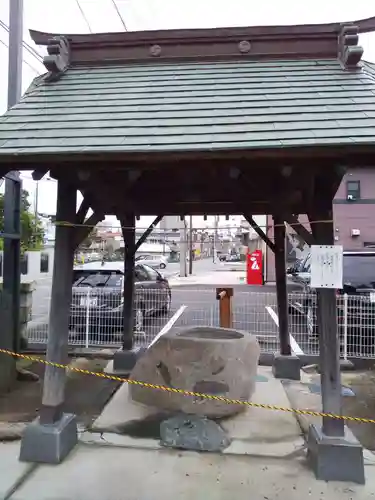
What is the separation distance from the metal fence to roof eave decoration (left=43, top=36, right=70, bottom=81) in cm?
403

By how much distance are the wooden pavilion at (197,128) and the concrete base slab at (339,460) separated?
15 mm

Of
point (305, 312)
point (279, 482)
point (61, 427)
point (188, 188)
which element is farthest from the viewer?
point (305, 312)

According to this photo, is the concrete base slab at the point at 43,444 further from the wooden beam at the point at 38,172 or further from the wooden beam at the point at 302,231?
the wooden beam at the point at 302,231

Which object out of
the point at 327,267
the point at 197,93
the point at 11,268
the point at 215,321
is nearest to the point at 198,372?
the point at 327,267

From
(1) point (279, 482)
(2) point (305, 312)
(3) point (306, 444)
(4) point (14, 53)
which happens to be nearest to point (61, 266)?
(1) point (279, 482)

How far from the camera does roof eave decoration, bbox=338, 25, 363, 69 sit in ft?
12.7

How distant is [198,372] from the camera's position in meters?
4.20

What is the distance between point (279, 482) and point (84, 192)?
3120 millimetres

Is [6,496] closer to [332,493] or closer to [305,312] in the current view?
[332,493]

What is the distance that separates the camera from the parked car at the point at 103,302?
7.30 meters

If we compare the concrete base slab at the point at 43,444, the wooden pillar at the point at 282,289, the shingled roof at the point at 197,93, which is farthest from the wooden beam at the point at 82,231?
the wooden pillar at the point at 282,289

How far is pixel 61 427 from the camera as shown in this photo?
3.48m

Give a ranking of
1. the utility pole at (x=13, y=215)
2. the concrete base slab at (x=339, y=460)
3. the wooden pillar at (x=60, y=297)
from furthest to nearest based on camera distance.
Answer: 1. the utility pole at (x=13, y=215)
2. the wooden pillar at (x=60, y=297)
3. the concrete base slab at (x=339, y=460)

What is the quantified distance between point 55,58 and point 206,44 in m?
1.66
